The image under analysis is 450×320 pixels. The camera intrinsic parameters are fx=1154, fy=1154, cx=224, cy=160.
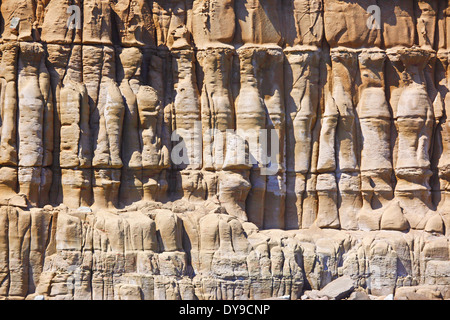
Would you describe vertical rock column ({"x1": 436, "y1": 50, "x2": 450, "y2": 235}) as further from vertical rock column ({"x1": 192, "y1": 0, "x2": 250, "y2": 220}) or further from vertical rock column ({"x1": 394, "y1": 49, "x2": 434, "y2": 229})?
vertical rock column ({"x1": 192, "y1": 0, "x2": 250, "y2": 220})

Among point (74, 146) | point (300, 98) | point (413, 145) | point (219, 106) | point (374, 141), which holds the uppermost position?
point (300, 98)

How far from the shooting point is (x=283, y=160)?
2716 centimetres

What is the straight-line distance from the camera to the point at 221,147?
2656 centimetres

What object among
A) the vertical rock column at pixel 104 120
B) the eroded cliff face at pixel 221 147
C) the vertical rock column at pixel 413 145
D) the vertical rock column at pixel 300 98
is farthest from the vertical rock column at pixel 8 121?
the vertical rock column at pixel 413 145

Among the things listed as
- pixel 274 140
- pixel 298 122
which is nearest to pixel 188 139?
pixel 274 140

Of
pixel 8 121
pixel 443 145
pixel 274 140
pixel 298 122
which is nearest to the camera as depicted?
pixel 8 121

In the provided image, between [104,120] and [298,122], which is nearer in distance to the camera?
[104,120]

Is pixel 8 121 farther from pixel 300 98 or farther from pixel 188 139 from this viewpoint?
pixel 300 98

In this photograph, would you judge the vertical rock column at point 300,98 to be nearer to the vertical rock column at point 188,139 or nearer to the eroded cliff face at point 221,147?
the eroded cliff face at point 221,147

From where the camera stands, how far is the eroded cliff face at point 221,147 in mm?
24625

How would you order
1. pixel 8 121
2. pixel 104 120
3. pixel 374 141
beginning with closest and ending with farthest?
pixel 8 121 < pixel 104 120 < pixel 374 141

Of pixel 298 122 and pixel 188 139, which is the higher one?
pixel 298 122

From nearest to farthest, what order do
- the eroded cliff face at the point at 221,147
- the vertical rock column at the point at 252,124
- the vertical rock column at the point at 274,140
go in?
the eroded cliff face at the point at 221,147 < the vertical rock column at the point at 252,124 < the vertical rock column at the point at 274,140

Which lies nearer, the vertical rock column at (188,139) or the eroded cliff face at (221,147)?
the eroded cliff face at (221,147)
